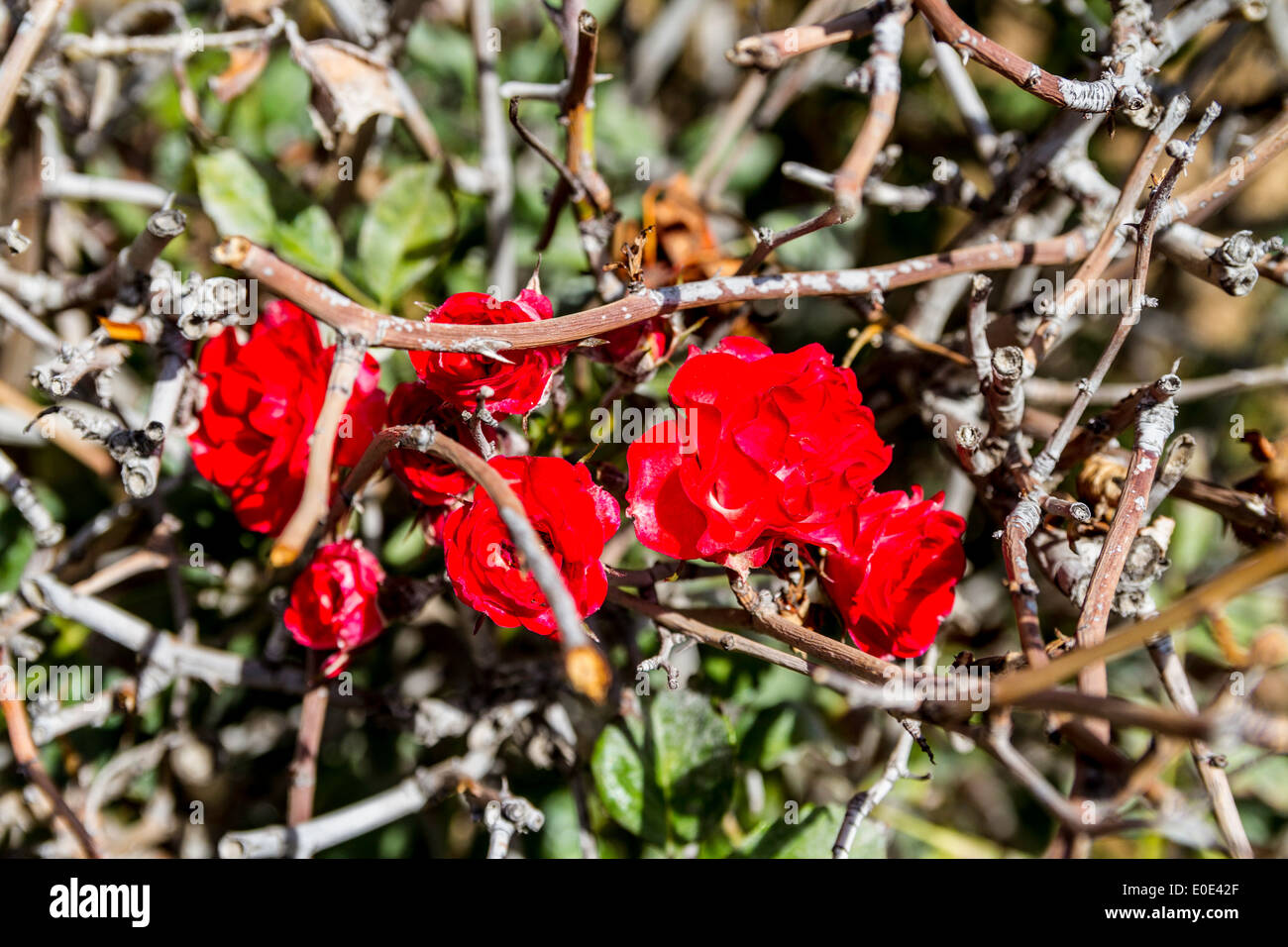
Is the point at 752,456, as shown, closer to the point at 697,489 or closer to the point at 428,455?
the point at 697,489

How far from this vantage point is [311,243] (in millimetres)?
1028

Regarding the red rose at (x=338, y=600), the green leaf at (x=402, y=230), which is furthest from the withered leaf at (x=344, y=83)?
the red rose at (x=338, y=600)

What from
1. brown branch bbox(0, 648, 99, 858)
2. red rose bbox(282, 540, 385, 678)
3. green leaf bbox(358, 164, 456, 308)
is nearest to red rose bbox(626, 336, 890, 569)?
red rose bbox(282, 540, 385, 678)

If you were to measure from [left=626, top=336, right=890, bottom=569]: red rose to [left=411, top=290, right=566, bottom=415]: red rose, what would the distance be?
3.3 inches

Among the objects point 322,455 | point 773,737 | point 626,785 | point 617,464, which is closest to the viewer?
point 322,455

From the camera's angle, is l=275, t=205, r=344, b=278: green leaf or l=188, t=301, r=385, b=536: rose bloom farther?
l=275, t=205, r=344, b=278: green leaf

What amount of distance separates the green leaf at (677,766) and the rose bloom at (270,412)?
1.22 ft

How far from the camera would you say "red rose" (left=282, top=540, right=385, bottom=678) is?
2.44 ft

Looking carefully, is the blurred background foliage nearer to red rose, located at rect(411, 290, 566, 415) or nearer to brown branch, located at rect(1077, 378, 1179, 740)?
red rose, located at rect(411, 290, 566, 415)

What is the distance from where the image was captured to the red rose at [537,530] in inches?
24.8

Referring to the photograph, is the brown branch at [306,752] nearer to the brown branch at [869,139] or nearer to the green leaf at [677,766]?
the green leaf at [677,766]

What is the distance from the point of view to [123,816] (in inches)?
44.5

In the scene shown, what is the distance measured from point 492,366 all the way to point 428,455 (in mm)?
86

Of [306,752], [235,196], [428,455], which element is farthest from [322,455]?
[235,196]
